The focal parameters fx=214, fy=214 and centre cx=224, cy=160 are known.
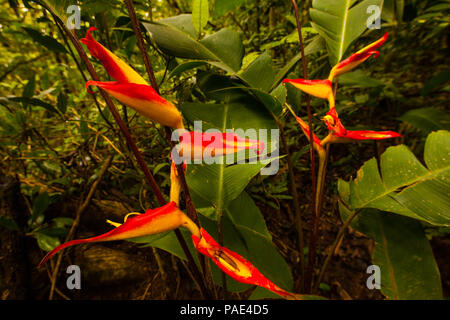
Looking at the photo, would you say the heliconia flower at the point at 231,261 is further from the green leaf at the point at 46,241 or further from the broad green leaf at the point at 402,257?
the green leaf at the point at 46,241

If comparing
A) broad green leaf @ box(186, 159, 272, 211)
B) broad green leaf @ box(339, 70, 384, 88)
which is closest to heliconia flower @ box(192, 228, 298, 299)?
broad green leaf @ box(186, 159, 272, 211)

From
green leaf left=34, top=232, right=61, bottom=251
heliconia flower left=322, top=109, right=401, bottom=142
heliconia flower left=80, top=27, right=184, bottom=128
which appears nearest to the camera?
heliconia flower left=80, top=27, right=184, bottom=128

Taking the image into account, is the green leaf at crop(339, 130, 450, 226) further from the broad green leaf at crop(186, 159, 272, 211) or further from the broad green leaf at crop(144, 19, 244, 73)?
the broad green leaf at crop(144, 19, 244, 73)

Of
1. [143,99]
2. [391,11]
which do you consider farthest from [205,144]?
[391,11]

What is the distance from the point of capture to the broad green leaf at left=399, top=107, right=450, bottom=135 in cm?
79

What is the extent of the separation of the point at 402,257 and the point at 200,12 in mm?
748

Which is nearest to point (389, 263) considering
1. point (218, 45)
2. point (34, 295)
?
point (218, 45)

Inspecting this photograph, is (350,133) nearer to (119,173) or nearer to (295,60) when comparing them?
(295,60)

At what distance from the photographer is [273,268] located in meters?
0.57

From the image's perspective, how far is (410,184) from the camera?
1.62ft

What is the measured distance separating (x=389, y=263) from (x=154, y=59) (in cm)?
86

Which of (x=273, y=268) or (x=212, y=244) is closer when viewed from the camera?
(x=212, y=244)

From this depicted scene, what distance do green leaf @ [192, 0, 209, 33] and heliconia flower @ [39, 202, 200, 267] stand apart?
39cm
